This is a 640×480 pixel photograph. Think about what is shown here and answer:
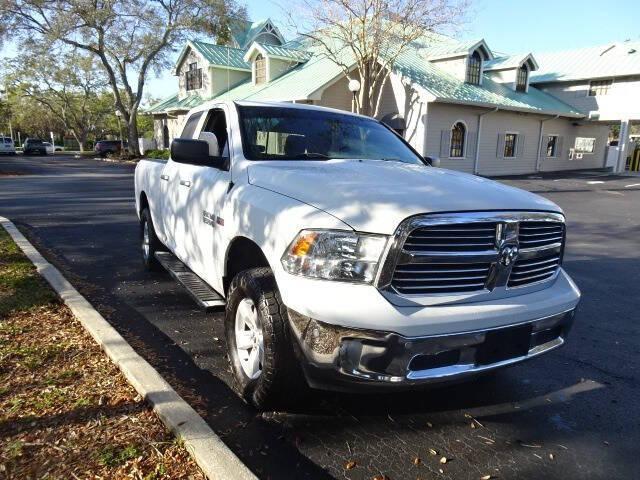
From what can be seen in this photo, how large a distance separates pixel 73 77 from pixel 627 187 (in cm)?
5091

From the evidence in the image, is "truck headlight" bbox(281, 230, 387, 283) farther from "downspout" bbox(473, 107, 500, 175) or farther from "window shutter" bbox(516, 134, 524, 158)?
"window shutter" bbox(516, 134, 524, 158)

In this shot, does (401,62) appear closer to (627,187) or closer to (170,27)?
(627,187)

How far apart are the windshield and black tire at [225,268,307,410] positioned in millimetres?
1151

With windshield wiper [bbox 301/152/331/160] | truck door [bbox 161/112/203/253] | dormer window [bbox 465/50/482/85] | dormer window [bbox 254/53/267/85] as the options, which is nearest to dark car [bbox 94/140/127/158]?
dormer window [bbox 254/53/267/85]

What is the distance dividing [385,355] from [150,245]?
13.8 feet

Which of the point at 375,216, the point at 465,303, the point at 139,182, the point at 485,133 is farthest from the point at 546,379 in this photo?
the point at 485,133

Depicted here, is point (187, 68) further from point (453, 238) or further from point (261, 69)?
point (453, 238)

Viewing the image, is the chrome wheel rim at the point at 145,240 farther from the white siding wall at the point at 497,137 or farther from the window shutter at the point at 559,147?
the window shutter at the point at 559,147

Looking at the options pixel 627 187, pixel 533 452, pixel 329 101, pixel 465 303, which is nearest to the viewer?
pixel 465 303

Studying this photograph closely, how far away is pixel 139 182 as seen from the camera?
621 cm

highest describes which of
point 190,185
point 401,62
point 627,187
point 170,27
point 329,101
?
point 170,27

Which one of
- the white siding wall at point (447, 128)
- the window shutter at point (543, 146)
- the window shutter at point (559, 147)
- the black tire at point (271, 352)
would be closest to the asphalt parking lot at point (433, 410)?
the black tire at point (271, 352)

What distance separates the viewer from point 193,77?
106 ft

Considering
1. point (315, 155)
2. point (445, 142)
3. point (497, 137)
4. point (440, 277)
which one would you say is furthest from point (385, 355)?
point (497, 137)
